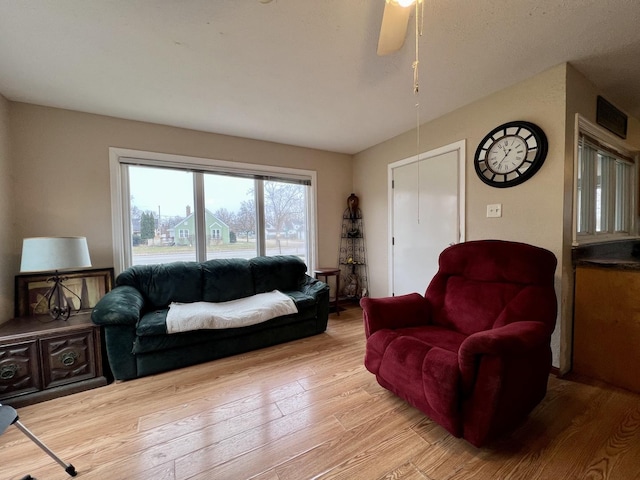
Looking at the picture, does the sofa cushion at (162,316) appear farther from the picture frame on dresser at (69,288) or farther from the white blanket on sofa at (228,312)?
the picture frame on dresser at (69,288)

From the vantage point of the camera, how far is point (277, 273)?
3.18m

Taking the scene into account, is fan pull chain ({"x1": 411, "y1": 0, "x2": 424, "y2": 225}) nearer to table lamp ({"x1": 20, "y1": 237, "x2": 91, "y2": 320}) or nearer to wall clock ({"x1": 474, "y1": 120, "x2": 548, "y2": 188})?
wall clock ({"x1": 474, "y1": 120, "x2": 548, "y2": 188})

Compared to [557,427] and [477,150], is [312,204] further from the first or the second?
[557,427]

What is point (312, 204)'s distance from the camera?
Answer: 375 centimetres

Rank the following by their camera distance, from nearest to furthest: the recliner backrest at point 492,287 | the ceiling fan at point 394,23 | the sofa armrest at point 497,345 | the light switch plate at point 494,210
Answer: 1. the ceiling fan at point 394,23
2. the sofa armrest at point 497,345
3. the recliner backrest at point 492,287
4. the light switch plate at point 494,210

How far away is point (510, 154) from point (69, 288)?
417cm

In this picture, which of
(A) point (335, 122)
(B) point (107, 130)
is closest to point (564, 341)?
(A) point (335, 122)

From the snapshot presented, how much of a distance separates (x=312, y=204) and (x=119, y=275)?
95.2 inches

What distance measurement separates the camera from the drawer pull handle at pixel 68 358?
1872 millimetres

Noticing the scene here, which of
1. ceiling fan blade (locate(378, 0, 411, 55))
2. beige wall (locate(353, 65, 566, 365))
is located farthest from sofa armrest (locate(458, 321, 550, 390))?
ceiling fan blade (locate(378, 0, 411, 55))

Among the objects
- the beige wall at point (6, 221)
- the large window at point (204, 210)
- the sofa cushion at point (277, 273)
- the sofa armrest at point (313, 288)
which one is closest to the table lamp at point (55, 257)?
the beige wall at point (6, 221)

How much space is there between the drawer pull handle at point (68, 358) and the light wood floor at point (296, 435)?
24 centimetres

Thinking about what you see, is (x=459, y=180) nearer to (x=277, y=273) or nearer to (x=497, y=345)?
(x=497, y=345)

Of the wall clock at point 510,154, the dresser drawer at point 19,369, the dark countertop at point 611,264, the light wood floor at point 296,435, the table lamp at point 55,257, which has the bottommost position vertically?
the light wood floor at point 296,435
